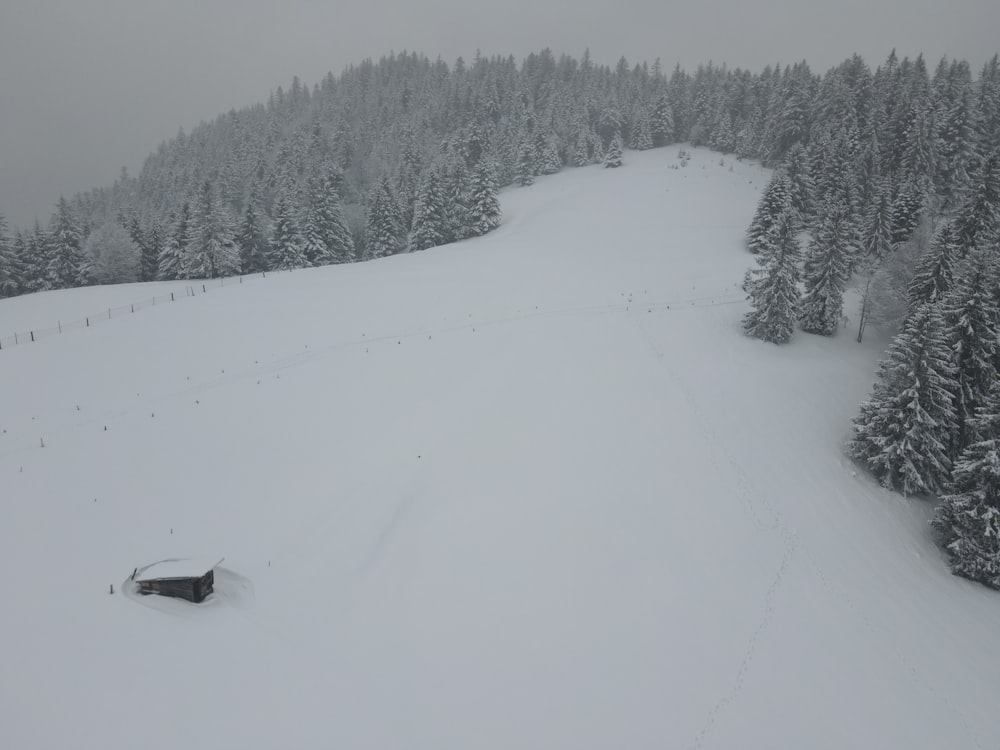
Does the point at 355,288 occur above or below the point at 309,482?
above

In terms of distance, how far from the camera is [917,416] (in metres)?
22.3

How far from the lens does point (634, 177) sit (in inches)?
2963

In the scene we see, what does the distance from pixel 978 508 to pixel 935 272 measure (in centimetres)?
1577

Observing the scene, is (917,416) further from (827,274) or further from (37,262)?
(37,262)

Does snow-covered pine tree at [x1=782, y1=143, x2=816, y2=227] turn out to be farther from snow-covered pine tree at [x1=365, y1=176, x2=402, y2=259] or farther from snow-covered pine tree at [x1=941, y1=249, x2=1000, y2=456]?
snow-covered pine tree at [x1=365, y1=176, x2=402, y2=259]

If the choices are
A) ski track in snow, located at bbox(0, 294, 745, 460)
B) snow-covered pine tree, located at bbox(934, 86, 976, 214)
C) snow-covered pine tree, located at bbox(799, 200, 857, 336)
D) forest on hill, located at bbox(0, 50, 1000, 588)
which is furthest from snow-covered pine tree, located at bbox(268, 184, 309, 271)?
snow-covered pine tree, located at bbox(934, 86, 976, 214)

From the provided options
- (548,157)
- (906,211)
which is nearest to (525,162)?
(548,157)

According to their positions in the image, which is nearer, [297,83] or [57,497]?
[57,497]

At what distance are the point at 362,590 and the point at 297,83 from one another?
19817 cm

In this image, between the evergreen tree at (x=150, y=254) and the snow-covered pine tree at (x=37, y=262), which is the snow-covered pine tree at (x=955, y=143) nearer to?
the evergreen tree at (x=150, y=254)

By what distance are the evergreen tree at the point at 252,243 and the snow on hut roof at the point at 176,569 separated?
45990mm

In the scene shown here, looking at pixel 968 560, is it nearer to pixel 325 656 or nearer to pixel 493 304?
pixel 325 656

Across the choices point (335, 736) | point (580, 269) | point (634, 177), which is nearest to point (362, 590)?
point (335, 736)

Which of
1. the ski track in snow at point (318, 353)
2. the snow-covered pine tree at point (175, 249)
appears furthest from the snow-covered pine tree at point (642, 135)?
the snow-covered pine tree at point (175, 249)
